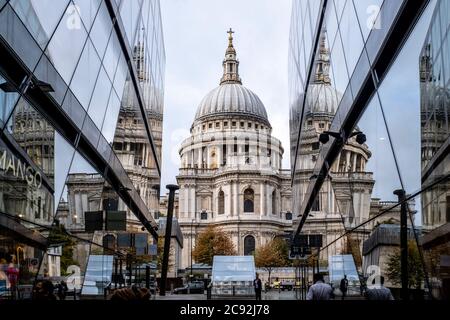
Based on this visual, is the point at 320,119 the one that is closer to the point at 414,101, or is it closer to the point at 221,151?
the point at 414,101

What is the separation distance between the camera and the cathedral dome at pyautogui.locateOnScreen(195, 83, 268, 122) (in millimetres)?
147750

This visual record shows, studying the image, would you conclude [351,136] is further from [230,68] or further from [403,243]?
[230,68]

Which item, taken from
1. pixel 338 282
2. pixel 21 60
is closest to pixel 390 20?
pixel 21 60

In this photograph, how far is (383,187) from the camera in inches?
410

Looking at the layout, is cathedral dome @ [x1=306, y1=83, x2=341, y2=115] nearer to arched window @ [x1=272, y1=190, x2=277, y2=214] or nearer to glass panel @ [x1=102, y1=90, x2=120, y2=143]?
glass panel @ [x1=102, y1=90, x2=120, y2=143]

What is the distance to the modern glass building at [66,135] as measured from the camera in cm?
892

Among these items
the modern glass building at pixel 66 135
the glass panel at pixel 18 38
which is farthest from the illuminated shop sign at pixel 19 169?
the glass panel at pixel 18 38

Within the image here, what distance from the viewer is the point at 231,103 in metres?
150

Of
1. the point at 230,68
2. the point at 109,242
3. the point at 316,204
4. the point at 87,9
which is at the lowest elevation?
the point at 109,242

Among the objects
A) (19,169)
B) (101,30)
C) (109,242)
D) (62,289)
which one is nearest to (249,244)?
(109,242)

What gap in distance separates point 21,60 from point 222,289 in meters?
27.9

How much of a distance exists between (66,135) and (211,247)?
10372 cm

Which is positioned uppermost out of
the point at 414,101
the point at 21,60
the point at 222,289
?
the point at 21,60

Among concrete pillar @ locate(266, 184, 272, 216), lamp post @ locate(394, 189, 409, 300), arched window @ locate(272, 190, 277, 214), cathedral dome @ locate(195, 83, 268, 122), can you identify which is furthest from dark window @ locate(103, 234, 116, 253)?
cathedral dome @ locate(195, 83, 268, 122)
